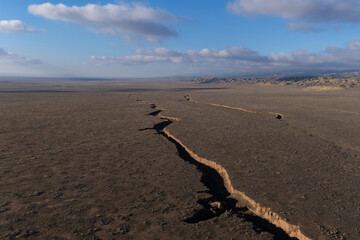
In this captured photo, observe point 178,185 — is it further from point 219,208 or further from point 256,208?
point 256,208

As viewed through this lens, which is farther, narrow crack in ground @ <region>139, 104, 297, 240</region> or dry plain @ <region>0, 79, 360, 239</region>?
narrow crack in ground @ <region>139, 104, 297, 240</region>

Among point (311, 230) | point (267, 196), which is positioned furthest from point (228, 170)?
point (311, 230)

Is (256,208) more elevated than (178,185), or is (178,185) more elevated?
(178,185)

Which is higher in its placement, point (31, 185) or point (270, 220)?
point (31, 185)

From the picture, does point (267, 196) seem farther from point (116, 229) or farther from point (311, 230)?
point (116, 229)

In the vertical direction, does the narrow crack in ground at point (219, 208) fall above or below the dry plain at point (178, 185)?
below

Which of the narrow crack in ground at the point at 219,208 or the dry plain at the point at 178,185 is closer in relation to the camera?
the dry plain at the point at 178,185

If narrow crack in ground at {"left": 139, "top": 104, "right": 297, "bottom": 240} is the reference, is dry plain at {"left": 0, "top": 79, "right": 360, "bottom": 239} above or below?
above

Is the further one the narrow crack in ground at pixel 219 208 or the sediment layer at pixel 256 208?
the narrow crack in ground at pixel 219 208

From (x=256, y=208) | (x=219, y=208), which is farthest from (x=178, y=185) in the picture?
(x=256, y=208)

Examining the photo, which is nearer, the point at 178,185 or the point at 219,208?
the point at 219,208

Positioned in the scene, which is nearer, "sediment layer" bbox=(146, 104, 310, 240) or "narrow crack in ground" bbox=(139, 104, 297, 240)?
"sediment layer" bbox=(146, 104, 310, 240)
